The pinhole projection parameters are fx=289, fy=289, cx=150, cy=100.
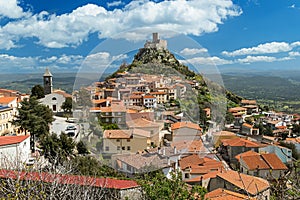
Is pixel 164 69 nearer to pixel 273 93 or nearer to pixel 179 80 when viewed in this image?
pixel 179 80

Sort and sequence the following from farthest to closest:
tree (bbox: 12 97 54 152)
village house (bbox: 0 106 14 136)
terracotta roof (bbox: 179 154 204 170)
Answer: village house (bbox: 0 106 14 136) → tree (bbox: 12 97 54 152) → terracotta roof (bbox: 179 154 204 170)

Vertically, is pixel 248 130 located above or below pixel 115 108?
below

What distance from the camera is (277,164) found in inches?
472

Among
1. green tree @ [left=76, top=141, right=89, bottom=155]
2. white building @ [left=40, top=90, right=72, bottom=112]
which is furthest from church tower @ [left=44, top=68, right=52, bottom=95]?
green tree @ [left=76, top=141, right=89, bottom=155]

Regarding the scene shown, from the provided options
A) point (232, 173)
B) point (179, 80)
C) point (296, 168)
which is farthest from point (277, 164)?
point (296, 168)

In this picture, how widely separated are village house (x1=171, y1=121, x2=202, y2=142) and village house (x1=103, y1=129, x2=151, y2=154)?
369mm

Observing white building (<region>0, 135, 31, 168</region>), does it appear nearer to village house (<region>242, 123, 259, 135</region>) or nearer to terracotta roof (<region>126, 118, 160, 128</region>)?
terracotta roof (<region>126, 118, 160, 128</region>)

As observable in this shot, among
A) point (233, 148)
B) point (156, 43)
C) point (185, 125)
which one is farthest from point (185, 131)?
point (233, 148)

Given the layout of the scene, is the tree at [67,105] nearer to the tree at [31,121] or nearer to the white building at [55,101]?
the white building at [55,101]

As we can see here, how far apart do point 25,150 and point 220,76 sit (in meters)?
7.02

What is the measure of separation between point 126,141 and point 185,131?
2.75 feet

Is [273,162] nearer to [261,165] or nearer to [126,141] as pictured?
[261,165]

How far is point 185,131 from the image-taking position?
3.97m

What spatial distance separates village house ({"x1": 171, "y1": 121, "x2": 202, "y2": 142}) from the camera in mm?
3773
